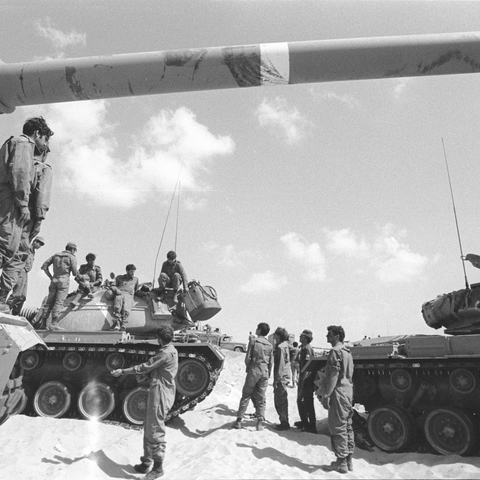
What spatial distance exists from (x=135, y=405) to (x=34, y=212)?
220 inches

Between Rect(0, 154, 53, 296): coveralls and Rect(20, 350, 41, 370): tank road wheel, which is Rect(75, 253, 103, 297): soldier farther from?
Rect(0, 154, 53, 296): coveralls

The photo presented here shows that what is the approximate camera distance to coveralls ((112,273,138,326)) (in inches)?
397

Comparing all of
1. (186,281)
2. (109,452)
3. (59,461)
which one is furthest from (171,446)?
(186,281)

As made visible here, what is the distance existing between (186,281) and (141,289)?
120 cm

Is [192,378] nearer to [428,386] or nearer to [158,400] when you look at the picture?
[158,400]

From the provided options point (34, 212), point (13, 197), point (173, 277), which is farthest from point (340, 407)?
point (173, 277)

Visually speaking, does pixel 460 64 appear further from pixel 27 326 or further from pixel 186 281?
pixel 186 281

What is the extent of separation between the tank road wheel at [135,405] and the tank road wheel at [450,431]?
514 centimetres

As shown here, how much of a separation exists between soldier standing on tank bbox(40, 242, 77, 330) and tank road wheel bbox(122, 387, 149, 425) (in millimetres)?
2516

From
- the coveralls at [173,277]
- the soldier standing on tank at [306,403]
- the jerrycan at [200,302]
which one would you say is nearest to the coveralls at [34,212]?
the jerrycan at [200,302]

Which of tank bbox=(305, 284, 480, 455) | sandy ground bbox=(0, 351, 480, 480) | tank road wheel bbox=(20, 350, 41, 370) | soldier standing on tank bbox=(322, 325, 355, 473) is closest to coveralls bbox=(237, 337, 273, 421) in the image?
sandy ground bbox=(0, 351, 480, 480)

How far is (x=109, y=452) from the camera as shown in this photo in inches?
238

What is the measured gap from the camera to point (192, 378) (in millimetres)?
8625

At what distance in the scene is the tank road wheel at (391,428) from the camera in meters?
7.37
